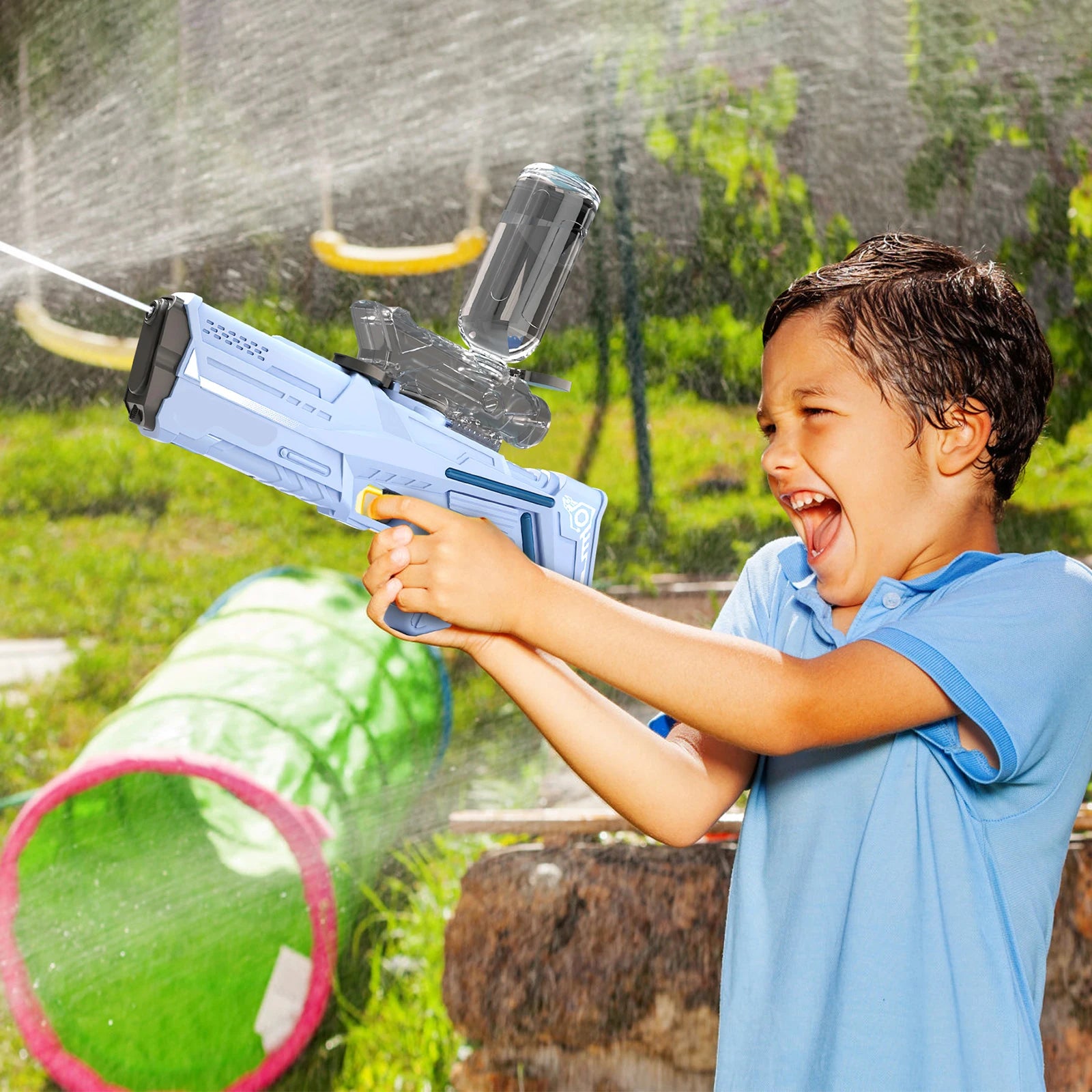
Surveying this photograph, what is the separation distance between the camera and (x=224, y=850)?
1.51m

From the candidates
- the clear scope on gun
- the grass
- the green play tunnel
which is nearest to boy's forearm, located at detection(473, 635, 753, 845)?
the clear scope on gun

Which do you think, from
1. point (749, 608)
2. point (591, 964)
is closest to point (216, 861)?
point (591, 964)

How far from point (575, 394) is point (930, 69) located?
0.83 meters

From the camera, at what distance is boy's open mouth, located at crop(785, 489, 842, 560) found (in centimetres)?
58

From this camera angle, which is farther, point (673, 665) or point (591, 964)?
point (591, 964)

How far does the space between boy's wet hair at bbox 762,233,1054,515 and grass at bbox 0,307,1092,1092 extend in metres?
1.18

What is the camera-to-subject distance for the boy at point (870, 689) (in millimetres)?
504

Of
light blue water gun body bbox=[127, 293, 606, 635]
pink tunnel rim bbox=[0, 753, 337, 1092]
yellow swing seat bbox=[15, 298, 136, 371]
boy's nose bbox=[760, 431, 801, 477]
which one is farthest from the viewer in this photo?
yellow swing seat bbox=[15, 298, 136, 371]

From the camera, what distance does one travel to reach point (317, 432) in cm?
49

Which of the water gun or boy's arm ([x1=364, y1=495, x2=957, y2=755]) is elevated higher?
the water gun

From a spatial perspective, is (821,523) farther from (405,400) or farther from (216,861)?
(216,861)

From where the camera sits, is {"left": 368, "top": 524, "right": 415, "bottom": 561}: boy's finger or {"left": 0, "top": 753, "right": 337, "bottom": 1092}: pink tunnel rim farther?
{"left": 0, "top": 753, "right": 337, "bottom": 1092}: pink tunnel rim

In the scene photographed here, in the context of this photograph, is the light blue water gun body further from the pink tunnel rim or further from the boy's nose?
the pink tunnel rim

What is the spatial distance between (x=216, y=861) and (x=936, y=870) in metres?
1.18
